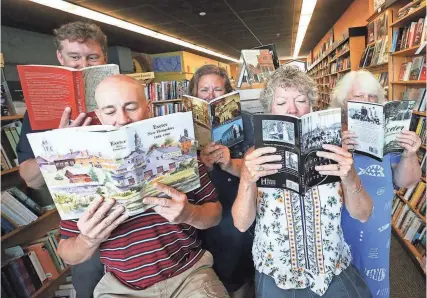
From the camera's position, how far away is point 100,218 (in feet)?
2.97

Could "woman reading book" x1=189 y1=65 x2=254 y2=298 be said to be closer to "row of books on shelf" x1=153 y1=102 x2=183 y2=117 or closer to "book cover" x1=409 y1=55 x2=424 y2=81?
"book cover" x1=409 y1=55 x2=424 y2=81

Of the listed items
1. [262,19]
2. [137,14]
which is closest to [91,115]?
[137,14]

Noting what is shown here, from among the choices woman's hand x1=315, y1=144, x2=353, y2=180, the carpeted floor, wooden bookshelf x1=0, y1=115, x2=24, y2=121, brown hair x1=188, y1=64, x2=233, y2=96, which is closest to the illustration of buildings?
woman's hand x1=315, y1=144, x2=353, y2=180

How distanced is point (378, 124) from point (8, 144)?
2.65m

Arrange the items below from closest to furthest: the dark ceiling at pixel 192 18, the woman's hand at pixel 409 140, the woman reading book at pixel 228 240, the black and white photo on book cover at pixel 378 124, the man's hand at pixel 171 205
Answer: the man's hand at pixel 171 205 < the black and white photo on book cover at pixel 378 124 < the woman's hand at pixel 409 140 < the woman reading book at pixel 228 240 < the dark ceiling at pixel 192 18

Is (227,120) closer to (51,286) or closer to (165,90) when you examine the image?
(51,286)

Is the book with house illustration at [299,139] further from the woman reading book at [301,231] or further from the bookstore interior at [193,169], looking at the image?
the woman reading book at [301,231]

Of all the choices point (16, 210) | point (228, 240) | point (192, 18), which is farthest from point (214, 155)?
point (192, 18)

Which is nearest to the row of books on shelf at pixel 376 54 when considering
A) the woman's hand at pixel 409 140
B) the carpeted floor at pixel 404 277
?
the carpeted floor at pixel 404 277

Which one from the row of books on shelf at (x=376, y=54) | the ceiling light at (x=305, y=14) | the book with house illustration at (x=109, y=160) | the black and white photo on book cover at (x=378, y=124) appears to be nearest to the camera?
the book with house illustration at (x=109, y=160)

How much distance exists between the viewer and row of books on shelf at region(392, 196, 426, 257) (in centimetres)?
258

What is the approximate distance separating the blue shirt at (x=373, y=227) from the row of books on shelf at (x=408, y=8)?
2015mm

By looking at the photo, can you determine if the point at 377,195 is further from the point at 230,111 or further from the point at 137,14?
the point at 137,14

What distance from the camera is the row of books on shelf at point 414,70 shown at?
263 cm
